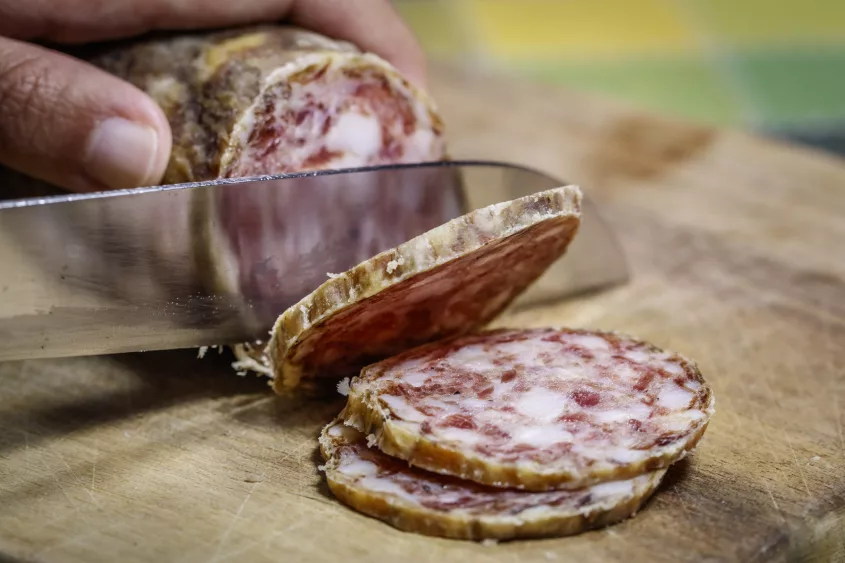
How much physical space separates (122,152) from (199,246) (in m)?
0.35

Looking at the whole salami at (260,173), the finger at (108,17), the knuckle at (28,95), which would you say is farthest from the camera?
the finger at (108,17)

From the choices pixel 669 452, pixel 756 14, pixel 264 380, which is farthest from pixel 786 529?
pixel 756 14

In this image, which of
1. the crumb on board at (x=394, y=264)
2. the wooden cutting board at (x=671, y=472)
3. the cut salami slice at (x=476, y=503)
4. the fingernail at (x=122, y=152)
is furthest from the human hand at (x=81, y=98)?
the cut salami slice at (x=476, y=503)

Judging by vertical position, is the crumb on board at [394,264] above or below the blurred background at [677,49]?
above

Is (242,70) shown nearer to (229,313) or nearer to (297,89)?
(297,89)

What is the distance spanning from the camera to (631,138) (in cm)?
512

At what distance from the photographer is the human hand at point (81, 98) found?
287cm

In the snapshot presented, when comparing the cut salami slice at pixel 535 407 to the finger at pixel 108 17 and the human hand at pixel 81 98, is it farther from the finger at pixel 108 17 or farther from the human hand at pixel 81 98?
the finger at pixel 108 17

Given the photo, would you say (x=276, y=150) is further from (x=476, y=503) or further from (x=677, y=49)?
(x=677, y=49)

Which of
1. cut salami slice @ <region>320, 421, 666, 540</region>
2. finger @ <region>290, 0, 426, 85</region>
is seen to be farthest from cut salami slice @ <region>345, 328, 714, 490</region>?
finger @ <region>290, 0, 426, 85</region>

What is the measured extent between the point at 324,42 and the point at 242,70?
363mm

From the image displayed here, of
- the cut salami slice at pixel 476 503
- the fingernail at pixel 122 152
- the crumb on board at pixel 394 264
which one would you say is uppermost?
the fingernail at pixel 122 152

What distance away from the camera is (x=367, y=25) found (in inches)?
135

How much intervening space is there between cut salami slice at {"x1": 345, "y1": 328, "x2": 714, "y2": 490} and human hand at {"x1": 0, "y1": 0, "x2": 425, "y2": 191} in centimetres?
93
